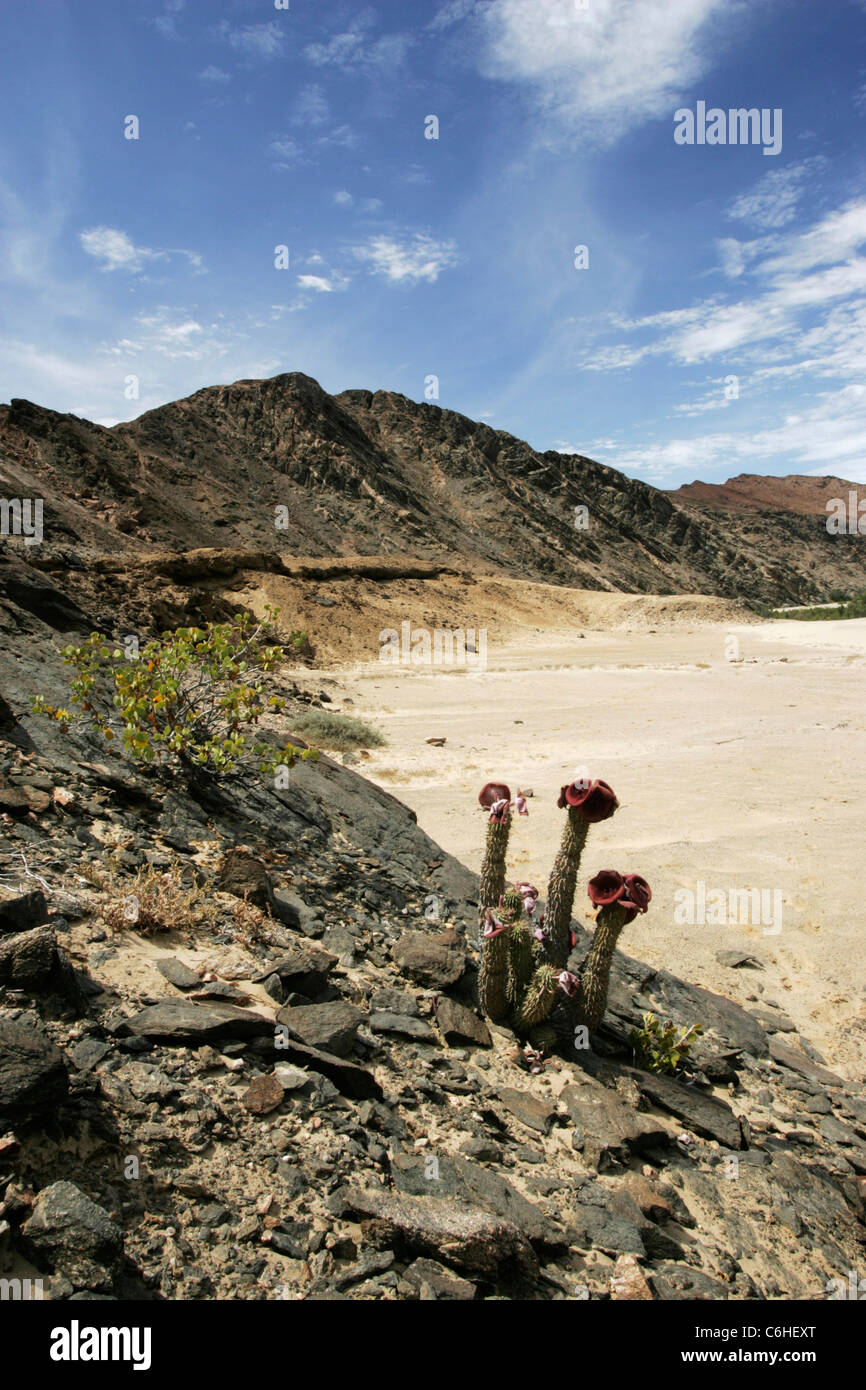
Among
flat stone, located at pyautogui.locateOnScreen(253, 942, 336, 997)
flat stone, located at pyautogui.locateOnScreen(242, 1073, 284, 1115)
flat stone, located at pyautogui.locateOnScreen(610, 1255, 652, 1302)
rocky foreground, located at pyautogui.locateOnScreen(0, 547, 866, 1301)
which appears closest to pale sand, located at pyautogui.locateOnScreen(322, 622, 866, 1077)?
rocky foreground, located at pyautogui.locateOnScreen(0, 547, 866, 1301)

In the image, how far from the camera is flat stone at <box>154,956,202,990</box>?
3.04 m

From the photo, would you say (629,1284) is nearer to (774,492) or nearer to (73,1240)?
(73,1240)

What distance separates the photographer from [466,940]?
4711 millimetres

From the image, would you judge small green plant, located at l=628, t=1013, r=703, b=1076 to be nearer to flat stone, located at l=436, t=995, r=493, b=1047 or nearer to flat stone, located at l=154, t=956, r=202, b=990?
flat stone, located at l=436, t=995, r=493, b=1047

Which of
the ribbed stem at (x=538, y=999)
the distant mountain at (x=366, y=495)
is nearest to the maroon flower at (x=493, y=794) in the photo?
the ribbed stem at (x=538, y=999)

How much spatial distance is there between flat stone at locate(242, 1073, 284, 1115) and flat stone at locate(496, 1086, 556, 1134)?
1.11m

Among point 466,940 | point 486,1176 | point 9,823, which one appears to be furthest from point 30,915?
point 466,940

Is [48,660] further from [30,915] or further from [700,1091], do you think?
[700,1091]

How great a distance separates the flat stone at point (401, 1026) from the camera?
3.38 metres

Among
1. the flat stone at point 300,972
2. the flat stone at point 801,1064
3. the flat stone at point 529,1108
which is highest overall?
the flat stone at point 300,972

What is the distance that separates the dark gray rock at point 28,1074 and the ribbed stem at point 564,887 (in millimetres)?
2501

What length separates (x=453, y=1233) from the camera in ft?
6.89

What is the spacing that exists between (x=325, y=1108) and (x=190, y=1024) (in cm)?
61

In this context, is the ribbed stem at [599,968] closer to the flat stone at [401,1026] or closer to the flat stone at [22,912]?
the flat stone at [401,1026]
